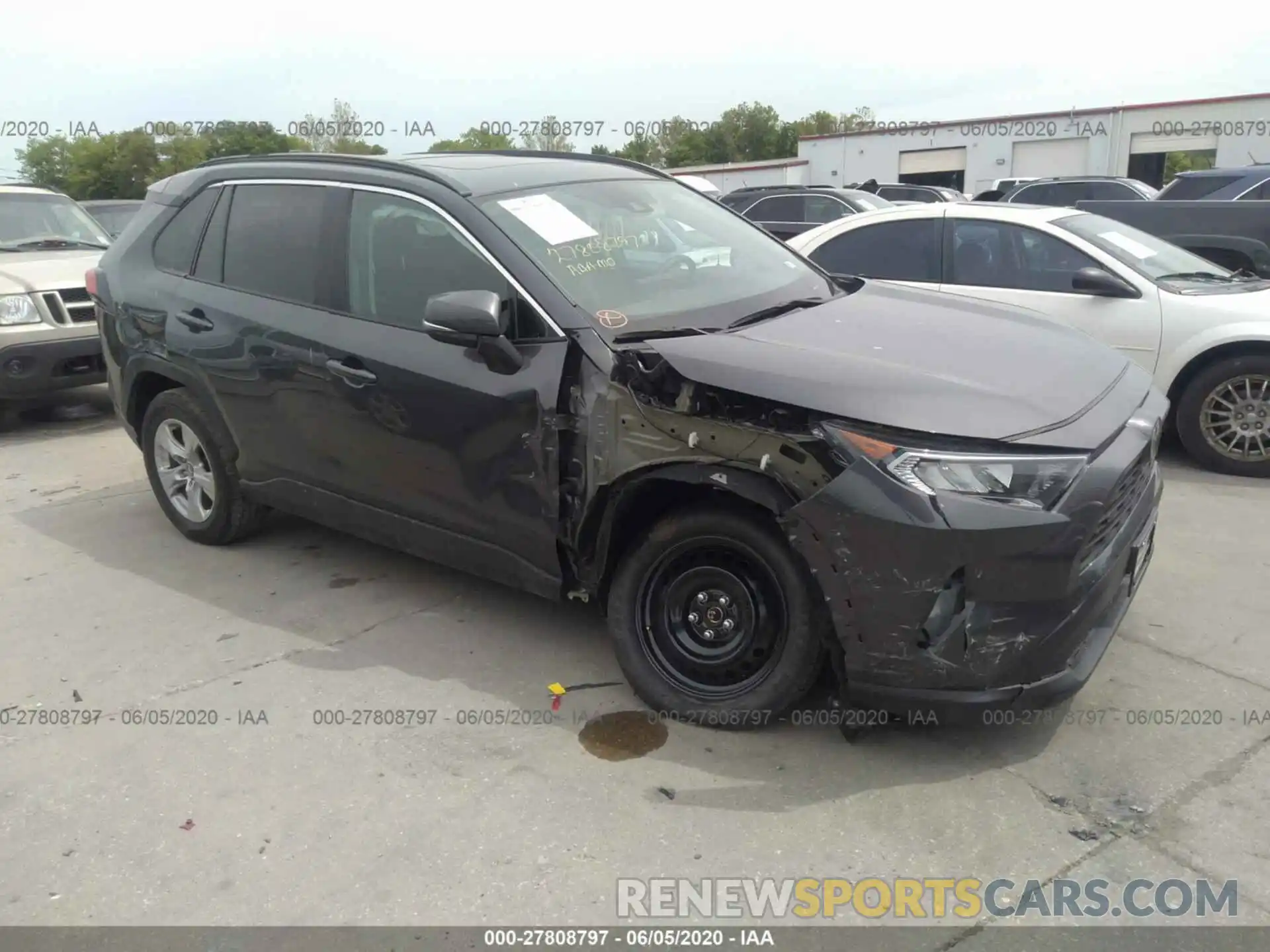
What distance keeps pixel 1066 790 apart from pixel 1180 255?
4992 millimetres

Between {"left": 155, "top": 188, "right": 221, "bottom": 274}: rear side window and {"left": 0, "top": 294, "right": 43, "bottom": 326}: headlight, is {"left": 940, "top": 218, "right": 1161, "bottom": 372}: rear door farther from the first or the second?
{"left": 0, "top": 294, "right": 43, "bottom": 326}: headlight

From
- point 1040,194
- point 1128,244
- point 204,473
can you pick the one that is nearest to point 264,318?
point 204,473

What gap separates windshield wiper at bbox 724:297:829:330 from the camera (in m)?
3.74

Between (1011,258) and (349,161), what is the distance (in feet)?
13.9

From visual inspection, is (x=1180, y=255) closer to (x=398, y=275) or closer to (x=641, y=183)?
(x=641, y=183)

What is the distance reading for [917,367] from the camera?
3205 mm

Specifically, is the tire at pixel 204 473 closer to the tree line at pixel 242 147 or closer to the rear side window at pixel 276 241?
the rear side window at pixel 276 241

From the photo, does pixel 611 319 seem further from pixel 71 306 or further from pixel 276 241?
pixel 71 306

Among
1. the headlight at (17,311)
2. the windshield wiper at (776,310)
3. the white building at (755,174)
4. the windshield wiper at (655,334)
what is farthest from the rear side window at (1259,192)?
the white building at (755,174)

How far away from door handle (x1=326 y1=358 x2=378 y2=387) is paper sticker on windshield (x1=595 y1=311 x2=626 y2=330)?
998mm

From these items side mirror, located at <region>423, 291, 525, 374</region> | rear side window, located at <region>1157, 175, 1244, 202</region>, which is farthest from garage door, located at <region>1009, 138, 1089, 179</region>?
side mirror, located at <region>423, 291, 525, 374</region>

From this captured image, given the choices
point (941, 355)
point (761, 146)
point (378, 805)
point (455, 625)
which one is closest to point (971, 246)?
point (941, 355)

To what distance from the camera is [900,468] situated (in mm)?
2891
